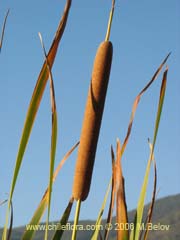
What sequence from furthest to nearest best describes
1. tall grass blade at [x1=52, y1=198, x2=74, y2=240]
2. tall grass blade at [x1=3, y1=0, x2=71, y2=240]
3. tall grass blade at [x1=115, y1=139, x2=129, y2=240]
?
1. tall grass blade at [x1=52, y1=198, x2=74, y2=240]
2. tall grass blade at [x1=115, y1=139, x2=129, y2=240]
3. tall grass blade at [x1=3, y1=0, x2=71, y2=240]

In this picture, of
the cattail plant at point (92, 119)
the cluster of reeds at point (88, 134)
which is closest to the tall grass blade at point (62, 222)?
the cluster of reeds at point (88, 134)

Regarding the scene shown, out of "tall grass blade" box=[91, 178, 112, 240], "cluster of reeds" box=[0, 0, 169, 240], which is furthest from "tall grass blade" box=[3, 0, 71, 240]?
"tall grass blade" box=[91, 178, 112, 240]

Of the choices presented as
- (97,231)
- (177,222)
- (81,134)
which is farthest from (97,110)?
(177,222)

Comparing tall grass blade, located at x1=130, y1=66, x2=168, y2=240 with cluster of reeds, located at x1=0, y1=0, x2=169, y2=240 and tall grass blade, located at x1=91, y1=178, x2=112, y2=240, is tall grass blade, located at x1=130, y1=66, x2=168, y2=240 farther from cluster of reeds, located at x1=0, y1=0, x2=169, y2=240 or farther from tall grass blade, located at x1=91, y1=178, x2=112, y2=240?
tall grass blade, located at x1=91, y1=178, x2=112, y2=240

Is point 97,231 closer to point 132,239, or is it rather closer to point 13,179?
point 132,239

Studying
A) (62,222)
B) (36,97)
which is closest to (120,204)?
(62,222)
